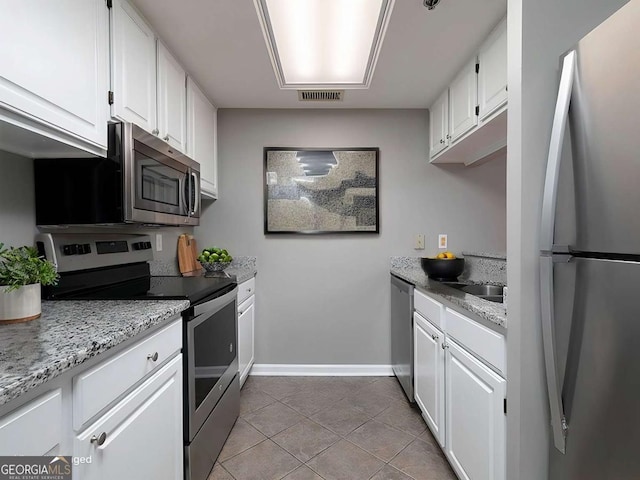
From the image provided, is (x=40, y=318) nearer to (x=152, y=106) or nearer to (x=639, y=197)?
(x=152, y=106)

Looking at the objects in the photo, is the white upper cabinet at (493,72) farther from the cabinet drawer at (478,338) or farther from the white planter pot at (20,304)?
the white planter pot at (20,304)

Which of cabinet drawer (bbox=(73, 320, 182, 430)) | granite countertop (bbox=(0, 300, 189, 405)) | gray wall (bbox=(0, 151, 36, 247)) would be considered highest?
gray wall (bbox=(0, 151, 36, 247))

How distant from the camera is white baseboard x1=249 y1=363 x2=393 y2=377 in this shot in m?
2.80

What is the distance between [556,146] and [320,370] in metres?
2.49

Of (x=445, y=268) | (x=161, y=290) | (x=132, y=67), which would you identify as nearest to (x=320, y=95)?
(x=132, y=67)

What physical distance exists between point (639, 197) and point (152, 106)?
1971mm

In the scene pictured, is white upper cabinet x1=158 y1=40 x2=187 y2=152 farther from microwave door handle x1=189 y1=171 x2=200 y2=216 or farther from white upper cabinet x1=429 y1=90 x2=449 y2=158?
white upper cabinet x1=429 y1=90 x2=449 y2=158

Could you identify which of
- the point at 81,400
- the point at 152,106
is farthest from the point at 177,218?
the point at 81,400

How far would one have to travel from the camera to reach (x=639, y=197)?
2.30 ft

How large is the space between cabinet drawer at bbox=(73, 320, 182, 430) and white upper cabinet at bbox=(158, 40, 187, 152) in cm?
121

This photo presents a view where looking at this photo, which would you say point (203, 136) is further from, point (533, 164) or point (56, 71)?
point (533, 164)

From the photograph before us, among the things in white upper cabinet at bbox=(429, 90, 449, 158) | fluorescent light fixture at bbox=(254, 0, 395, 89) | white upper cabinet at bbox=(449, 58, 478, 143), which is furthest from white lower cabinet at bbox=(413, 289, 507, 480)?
fluorescent light fixture at bbox=(254, 0, 395, 89)

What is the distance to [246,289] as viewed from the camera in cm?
250
